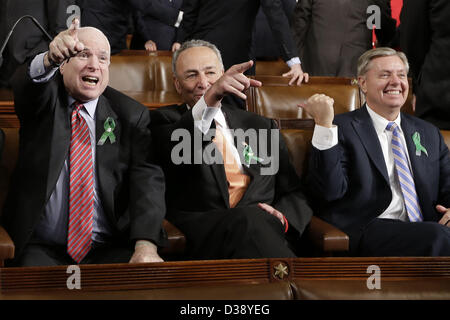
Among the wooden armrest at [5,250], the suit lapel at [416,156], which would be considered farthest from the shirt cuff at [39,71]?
the suit lapel at [416,156]

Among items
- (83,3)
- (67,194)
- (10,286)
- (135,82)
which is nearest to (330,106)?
(67,194)

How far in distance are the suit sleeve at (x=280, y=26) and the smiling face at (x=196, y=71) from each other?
0.61 meters

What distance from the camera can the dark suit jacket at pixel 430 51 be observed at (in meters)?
2.03

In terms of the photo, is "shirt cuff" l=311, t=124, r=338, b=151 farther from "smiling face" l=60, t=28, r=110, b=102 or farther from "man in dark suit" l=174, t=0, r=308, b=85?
"man in dark suit" l=174, t=0, r=308, b=85

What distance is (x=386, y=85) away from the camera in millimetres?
1790

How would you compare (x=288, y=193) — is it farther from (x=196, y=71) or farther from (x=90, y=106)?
(x=90, y=106)

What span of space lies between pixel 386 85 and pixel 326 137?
34cm

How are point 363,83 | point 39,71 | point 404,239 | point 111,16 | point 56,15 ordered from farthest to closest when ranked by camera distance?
1. point 111,16
2. point 56,15
3. point 363,83
4. point 404,239
5. point 39,71

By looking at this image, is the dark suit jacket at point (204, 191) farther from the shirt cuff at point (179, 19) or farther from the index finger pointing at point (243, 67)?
the shirt cuff at point (179, 19)

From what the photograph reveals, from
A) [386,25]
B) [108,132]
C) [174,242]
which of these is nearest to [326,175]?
[174,242]

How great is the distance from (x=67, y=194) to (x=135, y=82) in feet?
3.78

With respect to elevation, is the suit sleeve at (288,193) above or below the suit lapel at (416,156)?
below

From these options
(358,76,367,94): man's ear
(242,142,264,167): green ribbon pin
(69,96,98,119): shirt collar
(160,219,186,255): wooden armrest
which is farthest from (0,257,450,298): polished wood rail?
(358,76,367,94): man's ear
